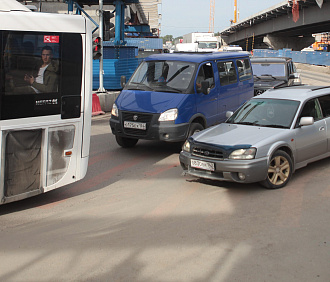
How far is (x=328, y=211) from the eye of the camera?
6.48m

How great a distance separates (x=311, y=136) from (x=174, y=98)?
10.1 ft

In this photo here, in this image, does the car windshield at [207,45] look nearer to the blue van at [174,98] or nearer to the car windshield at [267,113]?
the blue van at [174,98]

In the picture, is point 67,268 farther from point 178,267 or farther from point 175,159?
point 175,159

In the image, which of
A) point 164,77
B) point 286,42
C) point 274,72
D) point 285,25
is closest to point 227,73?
point 164,77

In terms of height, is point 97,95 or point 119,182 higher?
point 97,95

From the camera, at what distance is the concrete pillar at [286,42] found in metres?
65.1

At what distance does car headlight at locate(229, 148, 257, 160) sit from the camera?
7.21 m

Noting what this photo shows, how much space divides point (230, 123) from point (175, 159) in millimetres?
1784

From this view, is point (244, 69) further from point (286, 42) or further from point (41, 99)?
point (286, 42)

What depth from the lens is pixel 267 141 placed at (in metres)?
7.46

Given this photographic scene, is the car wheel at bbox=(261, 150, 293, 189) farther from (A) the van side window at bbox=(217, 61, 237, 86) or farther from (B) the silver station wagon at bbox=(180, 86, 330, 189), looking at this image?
(A) the van side window at bbox=(217, 61, 237, 86)

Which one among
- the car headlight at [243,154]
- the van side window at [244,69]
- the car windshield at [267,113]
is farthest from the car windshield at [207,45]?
the car headlight at [243,154]

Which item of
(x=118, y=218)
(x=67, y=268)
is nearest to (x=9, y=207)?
(x=118, y=218)

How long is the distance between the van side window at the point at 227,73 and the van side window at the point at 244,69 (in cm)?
34
